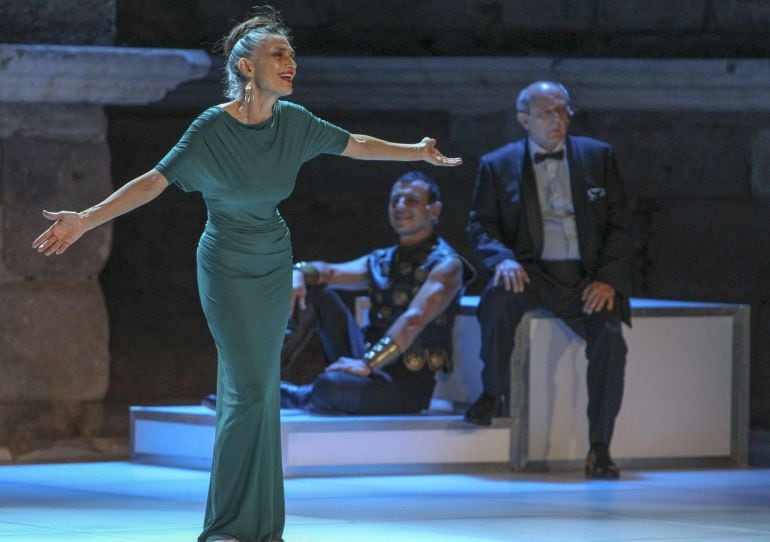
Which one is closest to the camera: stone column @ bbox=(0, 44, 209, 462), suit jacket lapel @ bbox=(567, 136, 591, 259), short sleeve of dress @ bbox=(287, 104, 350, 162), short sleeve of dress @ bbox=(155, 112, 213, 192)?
short sleeve of dress @ bbox=(155, 112, 213, 192)

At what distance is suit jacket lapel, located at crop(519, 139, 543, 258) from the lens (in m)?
7.63

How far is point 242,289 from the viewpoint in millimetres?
5125

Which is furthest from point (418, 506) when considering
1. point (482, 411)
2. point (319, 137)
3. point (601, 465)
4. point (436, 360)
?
point (319, 137)

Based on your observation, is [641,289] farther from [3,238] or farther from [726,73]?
[3,238]

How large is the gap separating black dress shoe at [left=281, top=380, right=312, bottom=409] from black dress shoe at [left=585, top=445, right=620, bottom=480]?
116cm

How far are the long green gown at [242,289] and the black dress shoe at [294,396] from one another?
2442 millimetres

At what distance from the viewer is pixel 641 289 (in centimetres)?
909

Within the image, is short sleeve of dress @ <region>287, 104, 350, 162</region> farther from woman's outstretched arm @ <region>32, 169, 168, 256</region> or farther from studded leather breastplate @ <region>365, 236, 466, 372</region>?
studded leather breastplate @ <region>365, 236, 466, 372</region>

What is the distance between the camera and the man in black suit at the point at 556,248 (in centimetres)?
744

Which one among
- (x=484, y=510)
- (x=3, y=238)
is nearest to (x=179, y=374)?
(x=3, y=238)

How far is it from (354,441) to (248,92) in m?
2.49

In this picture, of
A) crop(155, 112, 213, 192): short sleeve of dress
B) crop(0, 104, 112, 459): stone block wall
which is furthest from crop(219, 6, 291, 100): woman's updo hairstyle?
crop(0, 104, 112, 459): stone block wall

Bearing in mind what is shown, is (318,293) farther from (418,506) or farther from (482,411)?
(418,506)

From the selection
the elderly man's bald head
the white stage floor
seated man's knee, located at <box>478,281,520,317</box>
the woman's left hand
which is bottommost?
the white stage floor
